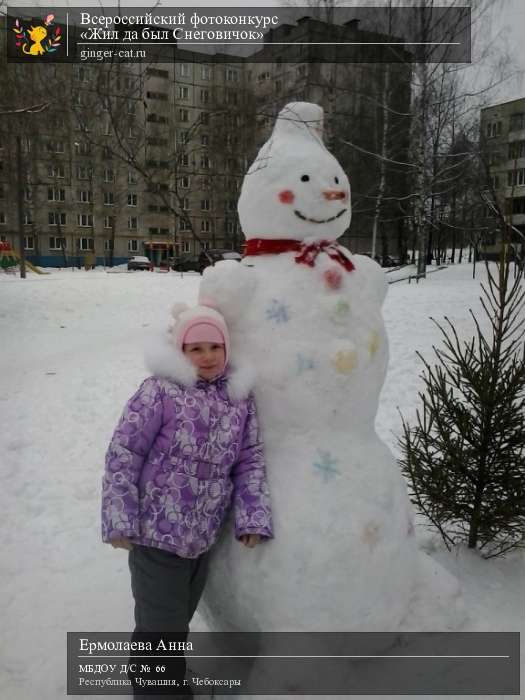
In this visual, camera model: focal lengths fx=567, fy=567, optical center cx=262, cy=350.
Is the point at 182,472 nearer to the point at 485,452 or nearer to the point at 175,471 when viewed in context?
the point at 175,471

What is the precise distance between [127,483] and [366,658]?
1.35 meters

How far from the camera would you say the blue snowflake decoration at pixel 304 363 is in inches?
92.5

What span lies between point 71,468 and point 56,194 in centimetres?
2974

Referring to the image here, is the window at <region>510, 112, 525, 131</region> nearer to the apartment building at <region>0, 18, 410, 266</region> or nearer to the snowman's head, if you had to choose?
the apartment building at <region>0, 18, 410, 266</region>

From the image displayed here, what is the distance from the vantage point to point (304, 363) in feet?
7.72

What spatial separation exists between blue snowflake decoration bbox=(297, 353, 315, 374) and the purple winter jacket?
1.07 ft

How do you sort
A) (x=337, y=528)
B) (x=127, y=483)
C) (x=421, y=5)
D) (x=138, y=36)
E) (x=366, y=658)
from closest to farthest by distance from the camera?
1. (x=127, y=483)
2. (x=337, y=528)
3. (x=366, y=658)
4. (x=138, y=36)
5. (x=421, y=5)

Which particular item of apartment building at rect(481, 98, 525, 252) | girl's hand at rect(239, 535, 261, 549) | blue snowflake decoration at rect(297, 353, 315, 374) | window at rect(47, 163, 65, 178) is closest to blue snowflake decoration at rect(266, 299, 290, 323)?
blue snowflake decoration at rect(297, 353, 315, 374)

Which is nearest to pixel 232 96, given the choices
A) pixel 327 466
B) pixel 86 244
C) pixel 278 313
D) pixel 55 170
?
pixel 278 313

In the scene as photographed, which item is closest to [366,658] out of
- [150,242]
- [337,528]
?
[337,528]

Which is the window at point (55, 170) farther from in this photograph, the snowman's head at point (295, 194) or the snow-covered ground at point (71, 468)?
the snowman's head at point (295, 194)

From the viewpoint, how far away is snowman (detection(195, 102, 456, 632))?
7.38 ft

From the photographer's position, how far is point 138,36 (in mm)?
3436

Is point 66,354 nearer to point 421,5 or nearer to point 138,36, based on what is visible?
point 138,36
